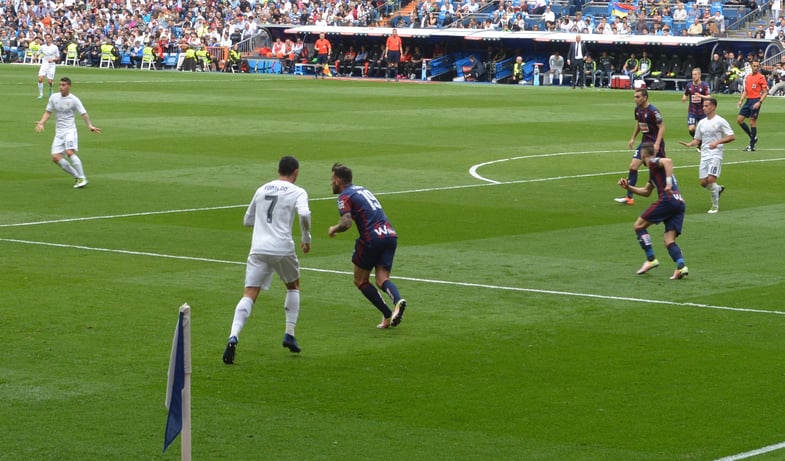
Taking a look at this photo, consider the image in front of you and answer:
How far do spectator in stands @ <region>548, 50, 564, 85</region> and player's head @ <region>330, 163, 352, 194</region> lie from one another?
52375mm

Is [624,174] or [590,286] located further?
[624,174]

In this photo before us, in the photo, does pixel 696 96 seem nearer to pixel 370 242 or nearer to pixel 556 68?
pixel 370 242

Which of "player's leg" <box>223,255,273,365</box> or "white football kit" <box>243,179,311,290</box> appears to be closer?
"player's leg" <box>223,255,273,365</box>

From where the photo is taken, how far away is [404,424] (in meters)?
11.0

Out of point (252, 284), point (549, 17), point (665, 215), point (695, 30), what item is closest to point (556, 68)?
point (549, 17)

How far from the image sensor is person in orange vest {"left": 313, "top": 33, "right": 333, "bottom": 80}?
70125mm

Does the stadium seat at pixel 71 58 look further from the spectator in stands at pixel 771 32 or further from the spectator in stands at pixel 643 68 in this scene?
the spectator in stands at pixel 771 32

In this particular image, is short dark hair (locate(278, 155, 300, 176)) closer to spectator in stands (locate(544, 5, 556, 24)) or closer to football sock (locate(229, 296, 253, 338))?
football sock (locate(229, 296, 253, 338))

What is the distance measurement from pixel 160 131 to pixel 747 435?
97.5 ft

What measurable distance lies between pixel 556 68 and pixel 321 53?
12.1 m

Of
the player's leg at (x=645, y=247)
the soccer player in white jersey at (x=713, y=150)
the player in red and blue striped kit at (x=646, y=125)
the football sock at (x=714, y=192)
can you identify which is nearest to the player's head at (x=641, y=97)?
the player in red and blue striped kit at (x=646, y=125)

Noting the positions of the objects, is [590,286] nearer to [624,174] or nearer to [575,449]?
[575,449]

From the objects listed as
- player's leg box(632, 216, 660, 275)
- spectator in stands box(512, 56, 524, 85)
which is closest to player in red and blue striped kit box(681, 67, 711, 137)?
player's leg box(632, 216, 660, 275)

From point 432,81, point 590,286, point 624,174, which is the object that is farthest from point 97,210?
point 432,81
